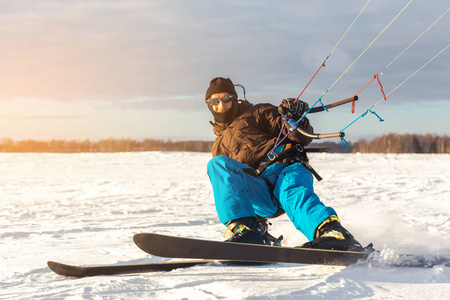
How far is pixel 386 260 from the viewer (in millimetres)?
2719

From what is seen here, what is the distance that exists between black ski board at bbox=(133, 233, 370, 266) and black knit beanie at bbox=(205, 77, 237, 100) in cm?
171

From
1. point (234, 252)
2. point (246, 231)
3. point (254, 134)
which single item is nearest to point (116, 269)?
point (234, 252)

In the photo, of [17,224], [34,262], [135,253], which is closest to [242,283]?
[135,253]

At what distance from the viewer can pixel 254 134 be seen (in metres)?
3.66

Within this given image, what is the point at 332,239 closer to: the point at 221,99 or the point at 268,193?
the point at 268,193

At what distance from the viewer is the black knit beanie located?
396cm

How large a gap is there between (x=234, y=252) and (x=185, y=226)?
2.68 meters

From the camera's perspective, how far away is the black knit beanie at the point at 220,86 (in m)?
3.96

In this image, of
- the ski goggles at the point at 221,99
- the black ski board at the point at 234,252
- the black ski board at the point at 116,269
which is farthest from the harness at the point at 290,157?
the black ski board at the point at 116,269

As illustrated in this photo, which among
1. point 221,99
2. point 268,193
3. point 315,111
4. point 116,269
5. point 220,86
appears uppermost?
point 220,86

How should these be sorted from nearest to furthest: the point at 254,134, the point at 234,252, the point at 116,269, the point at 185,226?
1. the point at 234,252
2. the point at 116,269
3. the point at 254,134
4. the point at 185,226

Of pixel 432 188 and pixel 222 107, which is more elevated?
pixel 222 107

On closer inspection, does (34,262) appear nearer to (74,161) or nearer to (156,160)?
(156,160)

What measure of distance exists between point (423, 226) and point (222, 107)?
2702mm
